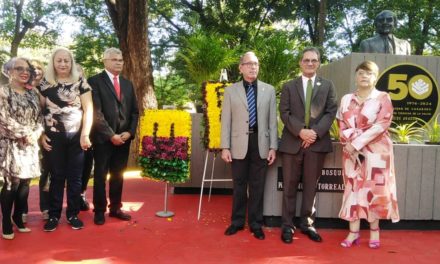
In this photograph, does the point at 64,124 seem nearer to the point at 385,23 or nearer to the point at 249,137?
the point at 249,137

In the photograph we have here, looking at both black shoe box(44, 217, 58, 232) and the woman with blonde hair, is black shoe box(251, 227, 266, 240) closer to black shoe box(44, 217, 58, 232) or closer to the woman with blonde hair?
the woman with blonde hair

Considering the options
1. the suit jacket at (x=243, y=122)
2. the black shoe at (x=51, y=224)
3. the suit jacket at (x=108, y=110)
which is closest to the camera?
the suit jacket at (x=243, y=122)

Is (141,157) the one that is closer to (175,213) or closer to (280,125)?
(175,213)

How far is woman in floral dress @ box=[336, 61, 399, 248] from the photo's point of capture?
376 centimetres

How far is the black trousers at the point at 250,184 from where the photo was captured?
4074 millimetres

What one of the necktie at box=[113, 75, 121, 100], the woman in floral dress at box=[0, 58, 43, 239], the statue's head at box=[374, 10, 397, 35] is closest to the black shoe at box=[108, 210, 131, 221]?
the woman in floral dress at box=[0, 58, 43, 239]

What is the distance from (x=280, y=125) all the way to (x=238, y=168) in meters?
1.08

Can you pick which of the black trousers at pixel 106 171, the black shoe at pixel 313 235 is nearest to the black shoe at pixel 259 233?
the black shoe at pixel 313 235

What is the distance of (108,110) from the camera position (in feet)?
14.4

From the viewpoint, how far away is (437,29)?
14.9 meters

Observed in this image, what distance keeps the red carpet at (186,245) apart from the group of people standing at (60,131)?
27 centimetres

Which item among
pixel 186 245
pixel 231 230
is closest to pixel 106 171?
pixel 186 245

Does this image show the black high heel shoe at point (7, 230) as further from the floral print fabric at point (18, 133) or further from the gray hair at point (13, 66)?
the gray hair at point (13, 66)

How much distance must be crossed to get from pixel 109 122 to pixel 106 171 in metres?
0.57
